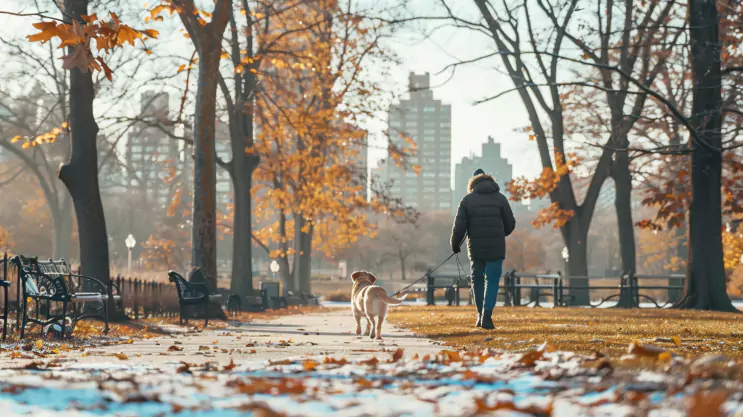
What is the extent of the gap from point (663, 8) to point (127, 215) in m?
63.1

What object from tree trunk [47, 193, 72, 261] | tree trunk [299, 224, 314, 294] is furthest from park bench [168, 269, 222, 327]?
tree trunk [47, 193, 72, 261]

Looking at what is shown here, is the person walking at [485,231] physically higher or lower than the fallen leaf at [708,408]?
higher

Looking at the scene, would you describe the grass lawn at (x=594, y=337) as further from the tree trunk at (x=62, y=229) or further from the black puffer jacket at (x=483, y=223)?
the tree trunk at (x=62, y=229)

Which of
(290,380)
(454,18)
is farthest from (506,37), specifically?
(290,380)

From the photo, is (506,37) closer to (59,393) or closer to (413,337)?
(413,337)

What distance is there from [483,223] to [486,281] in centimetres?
76

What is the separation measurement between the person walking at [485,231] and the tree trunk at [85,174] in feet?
21.9

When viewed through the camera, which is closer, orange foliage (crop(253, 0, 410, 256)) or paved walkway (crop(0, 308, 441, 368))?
paved walkway (crop(0, 308, 441, 368))

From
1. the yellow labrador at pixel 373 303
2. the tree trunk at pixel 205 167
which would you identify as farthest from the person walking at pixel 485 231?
the tree trunk at pixel 205 167

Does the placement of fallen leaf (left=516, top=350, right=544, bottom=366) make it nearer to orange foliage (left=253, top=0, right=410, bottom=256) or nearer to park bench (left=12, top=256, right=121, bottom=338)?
park bench (left=12, top=256, right=121, bottom=338)

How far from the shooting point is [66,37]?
26.5 ft

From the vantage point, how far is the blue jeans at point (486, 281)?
12203 millimetres

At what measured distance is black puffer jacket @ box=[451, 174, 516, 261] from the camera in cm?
1217

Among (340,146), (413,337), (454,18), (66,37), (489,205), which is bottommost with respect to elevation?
(413,337)
